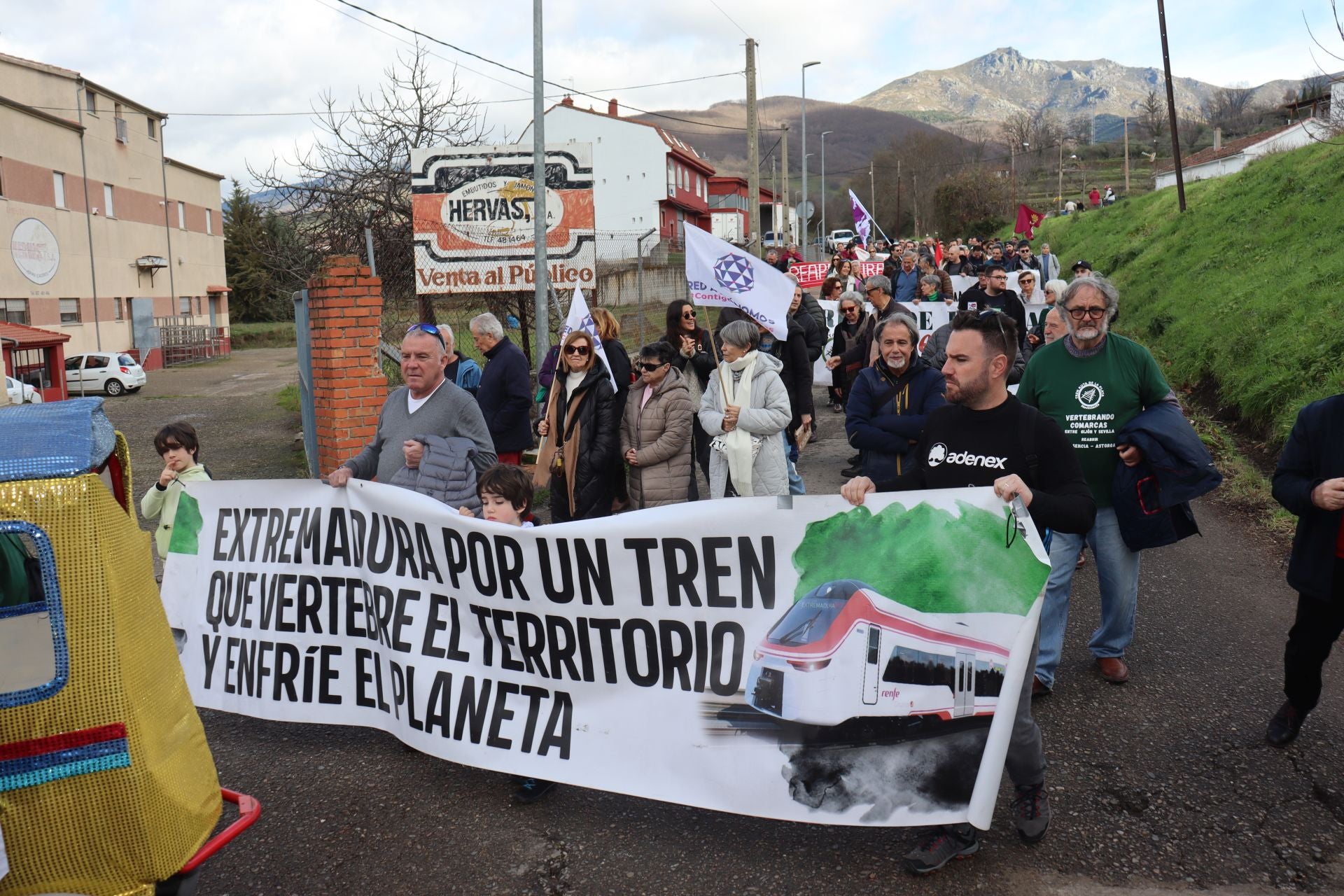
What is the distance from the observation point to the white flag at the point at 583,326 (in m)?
6.95

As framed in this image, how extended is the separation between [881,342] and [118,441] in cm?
412

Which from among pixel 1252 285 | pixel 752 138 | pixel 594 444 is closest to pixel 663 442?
pixel 594 444

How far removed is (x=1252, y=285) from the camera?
15242 mm

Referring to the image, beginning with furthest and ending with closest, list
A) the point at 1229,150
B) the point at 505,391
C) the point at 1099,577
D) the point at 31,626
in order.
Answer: the point at 1229,150, the point at 505,391, the point at 1099,577, the point at 31,626

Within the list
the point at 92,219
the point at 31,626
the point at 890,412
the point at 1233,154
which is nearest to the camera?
the point at 31,626

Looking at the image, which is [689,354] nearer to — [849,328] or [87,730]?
[849,328]

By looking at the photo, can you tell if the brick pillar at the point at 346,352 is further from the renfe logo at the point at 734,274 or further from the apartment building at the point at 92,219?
the apartment building at the point at 92,219

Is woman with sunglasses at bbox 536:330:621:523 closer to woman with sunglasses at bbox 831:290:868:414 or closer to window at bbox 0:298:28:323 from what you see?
woman with sunglasses at bbox 831:290:868:414

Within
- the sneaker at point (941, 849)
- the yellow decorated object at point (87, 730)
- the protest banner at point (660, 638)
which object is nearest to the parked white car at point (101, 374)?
the protest banner at point (660, 638)

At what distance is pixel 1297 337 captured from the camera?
39.1ft

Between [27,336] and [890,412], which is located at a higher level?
[27,336]

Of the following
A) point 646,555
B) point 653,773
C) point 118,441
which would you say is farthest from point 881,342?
point 118,441

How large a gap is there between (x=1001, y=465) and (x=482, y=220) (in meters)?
9.92

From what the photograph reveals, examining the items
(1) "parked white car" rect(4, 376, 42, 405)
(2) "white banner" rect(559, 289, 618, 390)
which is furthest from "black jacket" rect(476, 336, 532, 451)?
(1) "parked white car" rect(4, 376, 42, 405)
